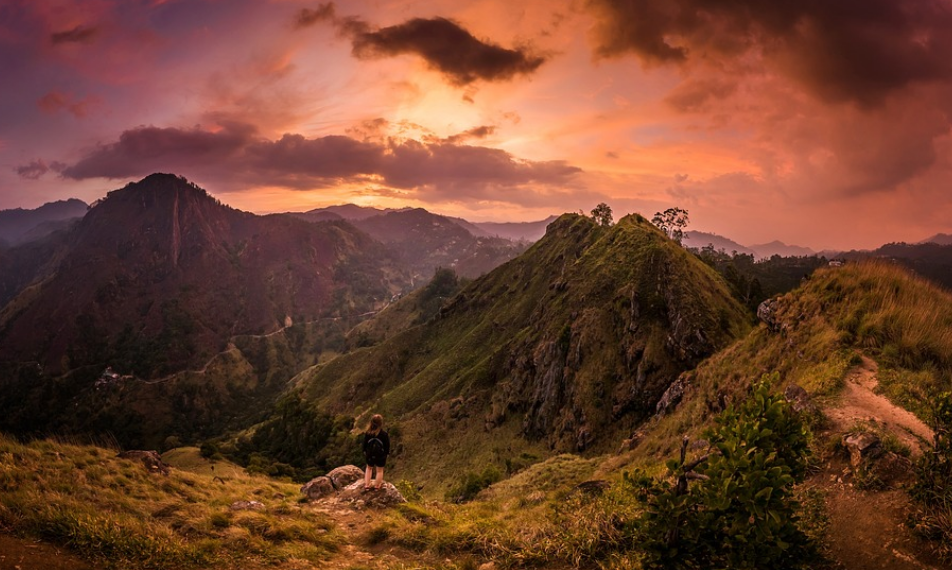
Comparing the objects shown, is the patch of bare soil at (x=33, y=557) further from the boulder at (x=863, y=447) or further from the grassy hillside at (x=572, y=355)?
the grassy hillside at (x=572, y=355)

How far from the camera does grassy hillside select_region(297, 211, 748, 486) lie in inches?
2056

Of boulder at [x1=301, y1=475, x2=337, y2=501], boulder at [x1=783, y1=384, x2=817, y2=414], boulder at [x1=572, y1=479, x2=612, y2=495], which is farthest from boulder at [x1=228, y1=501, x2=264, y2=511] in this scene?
boulder at [x1=783, y1=384, x2=817, y2=414]

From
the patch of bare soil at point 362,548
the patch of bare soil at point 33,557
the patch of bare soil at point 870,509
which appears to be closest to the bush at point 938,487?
the patch of bare soil at point 870,509

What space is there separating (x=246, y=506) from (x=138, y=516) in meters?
3.43

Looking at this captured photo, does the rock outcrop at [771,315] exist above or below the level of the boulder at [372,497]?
above

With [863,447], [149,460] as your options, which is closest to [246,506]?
[149,460]

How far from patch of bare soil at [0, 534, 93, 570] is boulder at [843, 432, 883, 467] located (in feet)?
53.8

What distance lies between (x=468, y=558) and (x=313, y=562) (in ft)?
13.4

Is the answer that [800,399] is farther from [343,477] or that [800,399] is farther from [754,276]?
[754,276]

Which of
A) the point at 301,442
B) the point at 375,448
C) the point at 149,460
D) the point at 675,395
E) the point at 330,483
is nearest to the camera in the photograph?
the point at 375,448

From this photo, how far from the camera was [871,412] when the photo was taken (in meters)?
11.0

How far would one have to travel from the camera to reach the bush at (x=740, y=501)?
5.46 meters

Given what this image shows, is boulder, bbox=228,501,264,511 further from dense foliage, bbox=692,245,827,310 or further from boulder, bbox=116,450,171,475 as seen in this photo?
dense foliage, bbox=692,245,827,310

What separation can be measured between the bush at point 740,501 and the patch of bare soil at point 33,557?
35.5 feet
